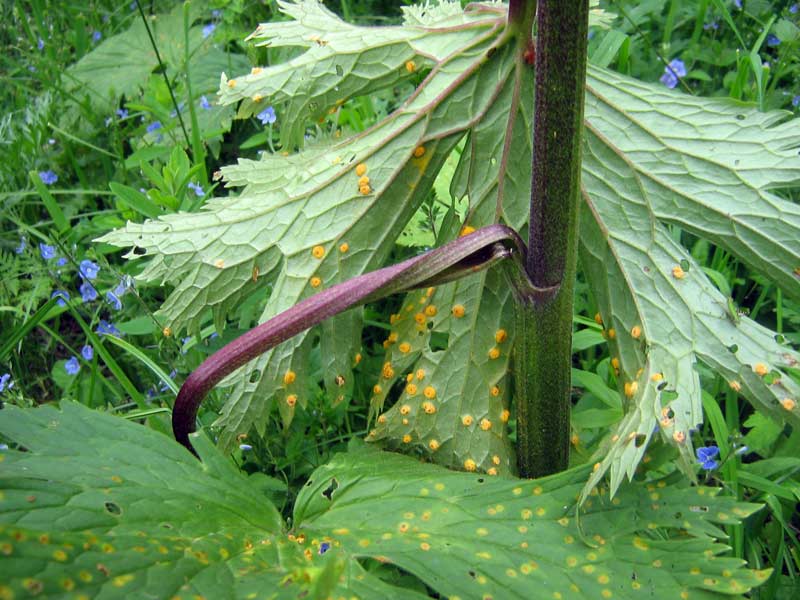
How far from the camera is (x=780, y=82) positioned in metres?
3.41

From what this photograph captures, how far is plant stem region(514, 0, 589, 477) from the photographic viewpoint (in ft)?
4.95

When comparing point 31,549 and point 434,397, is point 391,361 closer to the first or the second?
point 434,397

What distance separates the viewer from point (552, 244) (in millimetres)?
1656

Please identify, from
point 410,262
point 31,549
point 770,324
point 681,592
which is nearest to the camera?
point 31,549

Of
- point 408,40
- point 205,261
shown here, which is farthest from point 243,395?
point 408,40

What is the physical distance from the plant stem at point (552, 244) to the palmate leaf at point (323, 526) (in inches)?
8.0

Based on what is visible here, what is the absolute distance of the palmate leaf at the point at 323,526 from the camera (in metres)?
1.29

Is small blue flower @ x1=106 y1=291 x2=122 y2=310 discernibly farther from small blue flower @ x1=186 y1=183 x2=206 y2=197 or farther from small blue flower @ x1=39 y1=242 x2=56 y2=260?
small blue flower @ x1=186 y1=183 x2=206 y2=197

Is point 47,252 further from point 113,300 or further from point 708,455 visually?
point 708,455

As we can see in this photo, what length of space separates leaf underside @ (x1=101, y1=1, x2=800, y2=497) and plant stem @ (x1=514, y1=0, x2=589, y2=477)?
0.12 metres

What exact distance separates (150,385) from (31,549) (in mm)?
1500

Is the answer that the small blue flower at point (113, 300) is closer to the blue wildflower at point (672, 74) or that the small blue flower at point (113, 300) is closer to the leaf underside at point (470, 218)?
the leaf underside at point (470, 218)

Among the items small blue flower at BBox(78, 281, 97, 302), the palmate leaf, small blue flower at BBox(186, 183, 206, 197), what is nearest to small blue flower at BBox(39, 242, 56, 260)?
small blue flower at BBox(78, 281, 97, 302)

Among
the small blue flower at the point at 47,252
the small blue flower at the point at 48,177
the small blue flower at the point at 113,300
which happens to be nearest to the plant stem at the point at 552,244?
the small blue flower at the point at 113,300
